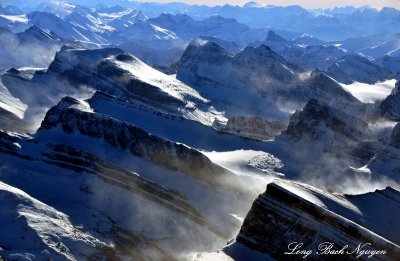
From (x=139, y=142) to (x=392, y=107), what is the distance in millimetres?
75329

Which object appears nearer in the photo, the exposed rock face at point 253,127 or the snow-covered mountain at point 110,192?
the snow-covered mountain at point 110,192

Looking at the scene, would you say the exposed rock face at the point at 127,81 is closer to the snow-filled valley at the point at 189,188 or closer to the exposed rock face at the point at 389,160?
the snow-filled valley at the point at 189,188

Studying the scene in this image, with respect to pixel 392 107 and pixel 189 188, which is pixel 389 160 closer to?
pixel 189 188

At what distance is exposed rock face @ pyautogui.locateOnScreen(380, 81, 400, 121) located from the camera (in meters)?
121

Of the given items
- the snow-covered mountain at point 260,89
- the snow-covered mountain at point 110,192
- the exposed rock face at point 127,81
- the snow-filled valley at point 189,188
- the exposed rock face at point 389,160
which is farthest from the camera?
the snow-covered mountain at point 260,89

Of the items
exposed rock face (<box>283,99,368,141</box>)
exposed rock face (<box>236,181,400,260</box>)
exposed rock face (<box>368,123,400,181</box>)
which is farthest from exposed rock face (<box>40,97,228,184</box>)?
exposed rock face (<box>283,99,368,141</box>)

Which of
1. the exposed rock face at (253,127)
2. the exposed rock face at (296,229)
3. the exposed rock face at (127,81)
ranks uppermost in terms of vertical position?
the exposed rock face at (296,229)

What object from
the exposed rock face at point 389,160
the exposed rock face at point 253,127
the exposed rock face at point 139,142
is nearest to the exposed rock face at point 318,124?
the exposed rock face at point 389,160

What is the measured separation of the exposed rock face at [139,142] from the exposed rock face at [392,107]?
67.2 meters

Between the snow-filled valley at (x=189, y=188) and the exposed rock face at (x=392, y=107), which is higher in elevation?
the exposed rock face at (x=392, y=107)

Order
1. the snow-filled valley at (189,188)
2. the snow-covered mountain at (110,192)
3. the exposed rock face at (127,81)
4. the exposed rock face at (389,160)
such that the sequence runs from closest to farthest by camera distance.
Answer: the snow-filled valley at (189,188), the snow-covered mountain at (110,192), the exposed rock face at (389,160), the exposed rock face at (127,81)

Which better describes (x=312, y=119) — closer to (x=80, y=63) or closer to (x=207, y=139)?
(x=207, y=139)

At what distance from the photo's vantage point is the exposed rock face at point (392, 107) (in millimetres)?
121188

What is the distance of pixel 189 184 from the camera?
214 feet
